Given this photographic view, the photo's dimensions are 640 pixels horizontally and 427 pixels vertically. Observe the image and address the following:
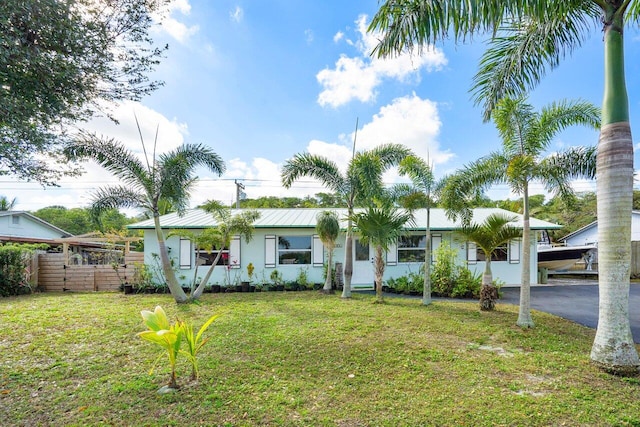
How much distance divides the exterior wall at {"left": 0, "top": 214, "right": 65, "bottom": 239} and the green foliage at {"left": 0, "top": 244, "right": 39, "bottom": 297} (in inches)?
487

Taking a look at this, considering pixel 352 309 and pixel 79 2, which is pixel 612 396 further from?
pixel 79 2

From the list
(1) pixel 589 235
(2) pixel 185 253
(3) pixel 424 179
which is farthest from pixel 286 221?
(1) pixel 589 235

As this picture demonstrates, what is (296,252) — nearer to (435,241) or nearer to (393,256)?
(393,256)

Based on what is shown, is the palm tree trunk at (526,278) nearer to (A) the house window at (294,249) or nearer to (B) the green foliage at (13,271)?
(A) the house window at (294,249)

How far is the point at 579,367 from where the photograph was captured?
14.1ft

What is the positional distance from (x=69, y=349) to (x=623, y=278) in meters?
8.57

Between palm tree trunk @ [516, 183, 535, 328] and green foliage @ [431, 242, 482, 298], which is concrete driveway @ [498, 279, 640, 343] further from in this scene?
palm tree trunk @ [516, 183, 535, 328]

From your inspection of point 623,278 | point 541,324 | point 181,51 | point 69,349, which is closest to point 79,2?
point 181,51

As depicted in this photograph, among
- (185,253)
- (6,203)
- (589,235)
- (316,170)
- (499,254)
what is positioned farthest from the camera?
(6,203)

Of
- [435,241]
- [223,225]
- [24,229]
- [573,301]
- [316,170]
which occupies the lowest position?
[573,301]

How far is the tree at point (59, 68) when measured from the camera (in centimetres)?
378

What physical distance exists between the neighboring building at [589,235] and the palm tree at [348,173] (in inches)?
752

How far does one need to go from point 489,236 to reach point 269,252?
763 cm

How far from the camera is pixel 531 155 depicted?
621cm
